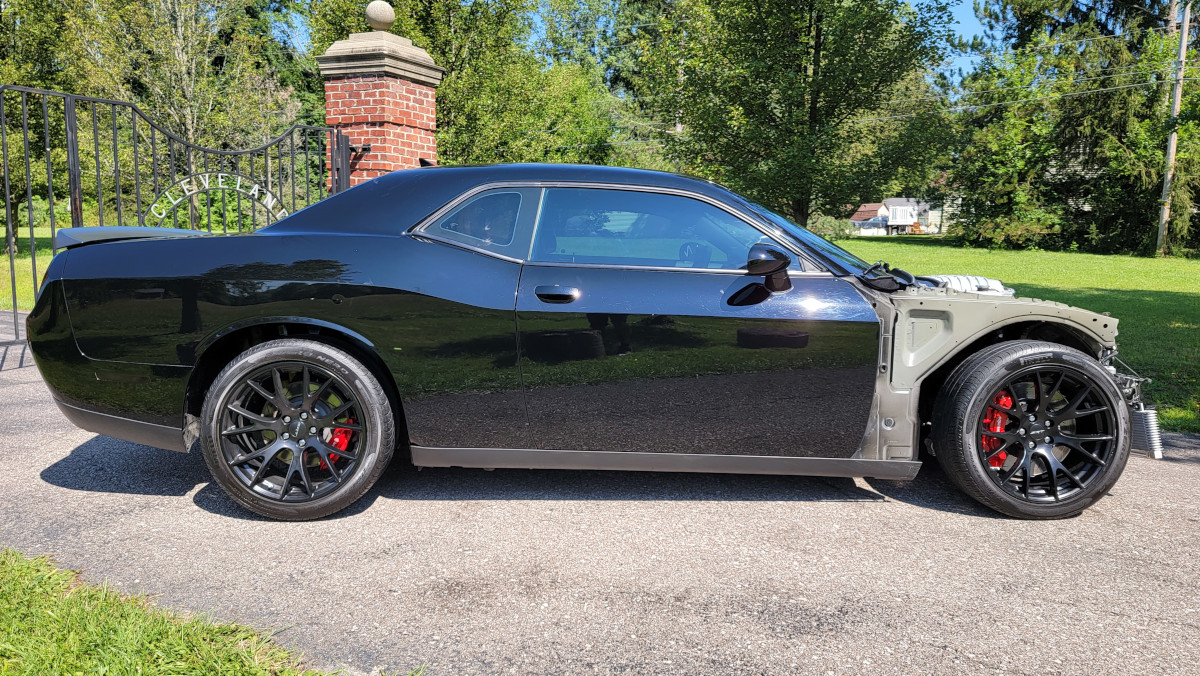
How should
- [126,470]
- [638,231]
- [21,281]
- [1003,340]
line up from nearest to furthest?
[638,231], [1003,340], [126,470], [21,281]

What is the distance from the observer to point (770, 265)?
126 inches

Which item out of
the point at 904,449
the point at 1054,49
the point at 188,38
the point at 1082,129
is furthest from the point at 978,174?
the point at 904,449

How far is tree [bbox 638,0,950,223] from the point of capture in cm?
1461

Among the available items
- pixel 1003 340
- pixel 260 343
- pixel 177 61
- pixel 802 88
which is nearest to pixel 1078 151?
pixel 802 88

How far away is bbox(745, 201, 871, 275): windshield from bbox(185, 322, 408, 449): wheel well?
5.81 feet

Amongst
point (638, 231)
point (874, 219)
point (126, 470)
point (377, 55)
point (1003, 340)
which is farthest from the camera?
point (874, 219)

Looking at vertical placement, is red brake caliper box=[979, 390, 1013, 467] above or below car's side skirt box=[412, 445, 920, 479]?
above

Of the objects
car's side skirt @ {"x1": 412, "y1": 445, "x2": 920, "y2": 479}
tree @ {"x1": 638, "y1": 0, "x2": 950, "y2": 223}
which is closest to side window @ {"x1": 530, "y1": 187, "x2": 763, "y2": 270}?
car's side skirt @ {"x1": 412, "y1": 445, "x2": 920, "y2": 479}

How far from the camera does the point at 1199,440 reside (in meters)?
4.86

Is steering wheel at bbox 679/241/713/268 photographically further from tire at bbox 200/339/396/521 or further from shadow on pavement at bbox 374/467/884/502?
tire at bbox 200/339/396/521

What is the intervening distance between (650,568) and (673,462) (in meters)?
0.59

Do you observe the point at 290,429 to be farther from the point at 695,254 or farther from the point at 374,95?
the point at 374,95

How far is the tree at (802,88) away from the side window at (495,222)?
12.6 metres

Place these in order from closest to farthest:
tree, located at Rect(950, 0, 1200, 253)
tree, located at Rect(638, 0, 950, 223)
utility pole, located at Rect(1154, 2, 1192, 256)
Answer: tree, located at Rect(638, 0, 950, 223), utility pole, located at Rect(1154, 2, 1192, 256), tree, located at Rect(950, 0, 1200, 253)
